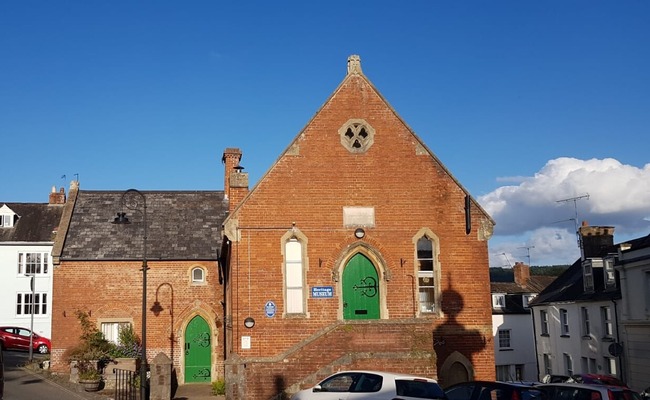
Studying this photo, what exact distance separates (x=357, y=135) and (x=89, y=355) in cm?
1339

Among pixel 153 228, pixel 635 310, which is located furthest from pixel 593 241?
pixel 153 228

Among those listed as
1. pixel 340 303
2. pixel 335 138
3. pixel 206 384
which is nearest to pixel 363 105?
pixel 335 138

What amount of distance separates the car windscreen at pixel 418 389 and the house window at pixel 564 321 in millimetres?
27814

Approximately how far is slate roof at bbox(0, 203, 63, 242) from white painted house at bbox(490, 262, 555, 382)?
33181 mm

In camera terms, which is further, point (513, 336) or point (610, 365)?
point (513, 336)

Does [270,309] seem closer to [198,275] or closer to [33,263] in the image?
[198,275]

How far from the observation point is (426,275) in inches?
898

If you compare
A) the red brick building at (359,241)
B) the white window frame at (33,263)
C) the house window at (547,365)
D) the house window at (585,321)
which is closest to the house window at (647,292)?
the house window at (585,321)

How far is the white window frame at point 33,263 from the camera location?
152ft

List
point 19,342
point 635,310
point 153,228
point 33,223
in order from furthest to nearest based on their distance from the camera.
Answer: point 33,223 → point 19,342 → point 635,310 → point 153,228

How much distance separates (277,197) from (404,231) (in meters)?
4.54

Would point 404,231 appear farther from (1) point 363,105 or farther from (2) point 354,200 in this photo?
(1) point 363,105

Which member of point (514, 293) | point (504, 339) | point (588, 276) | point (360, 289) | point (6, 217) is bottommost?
point (504, 339)

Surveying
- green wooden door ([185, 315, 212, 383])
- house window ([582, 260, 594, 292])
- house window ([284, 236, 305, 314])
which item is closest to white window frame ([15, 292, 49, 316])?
green wooden door ([185, 315, 212, 383])
